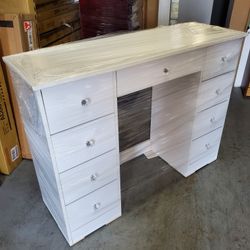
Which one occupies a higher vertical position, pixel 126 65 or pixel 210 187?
pixel 126 65

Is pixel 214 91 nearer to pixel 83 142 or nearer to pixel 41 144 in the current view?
pixel 83 142

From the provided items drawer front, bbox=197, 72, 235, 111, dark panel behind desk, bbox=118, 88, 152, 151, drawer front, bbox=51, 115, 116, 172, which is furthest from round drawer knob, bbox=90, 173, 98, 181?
drawer front, bbox=197, 72, 235, 111

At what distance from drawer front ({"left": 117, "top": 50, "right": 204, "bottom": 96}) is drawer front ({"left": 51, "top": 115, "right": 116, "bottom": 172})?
0.51 ft

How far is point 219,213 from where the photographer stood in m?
1.48

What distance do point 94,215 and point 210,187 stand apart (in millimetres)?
752

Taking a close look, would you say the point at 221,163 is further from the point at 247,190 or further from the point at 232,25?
the point at 232,25

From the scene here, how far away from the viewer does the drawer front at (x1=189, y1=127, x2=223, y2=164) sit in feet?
5.37

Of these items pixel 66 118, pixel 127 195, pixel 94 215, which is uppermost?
pixel 66 118

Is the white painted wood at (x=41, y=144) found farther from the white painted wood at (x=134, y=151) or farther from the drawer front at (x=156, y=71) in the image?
the white painted wood at (x=134, y=151)

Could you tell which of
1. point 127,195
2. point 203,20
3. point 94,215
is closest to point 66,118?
point 94,215

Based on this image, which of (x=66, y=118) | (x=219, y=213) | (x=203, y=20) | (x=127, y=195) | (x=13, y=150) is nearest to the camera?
(x=66, y=118)

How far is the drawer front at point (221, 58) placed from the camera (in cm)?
135

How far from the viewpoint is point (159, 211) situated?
1494 mm

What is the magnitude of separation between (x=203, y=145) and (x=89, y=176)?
822 mm
